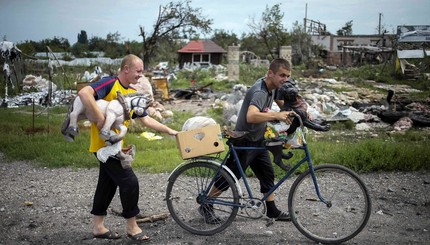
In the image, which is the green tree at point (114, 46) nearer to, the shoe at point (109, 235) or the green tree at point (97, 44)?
the green tree at point (97, 44)

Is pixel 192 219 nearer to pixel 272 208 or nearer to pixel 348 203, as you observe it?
pixel 272 208

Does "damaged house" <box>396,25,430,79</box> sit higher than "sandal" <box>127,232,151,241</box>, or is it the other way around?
"damaged house" <box>396,25,430,79</box>

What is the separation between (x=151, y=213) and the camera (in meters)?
4.92

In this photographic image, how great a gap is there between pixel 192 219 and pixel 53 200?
2027 millimetres

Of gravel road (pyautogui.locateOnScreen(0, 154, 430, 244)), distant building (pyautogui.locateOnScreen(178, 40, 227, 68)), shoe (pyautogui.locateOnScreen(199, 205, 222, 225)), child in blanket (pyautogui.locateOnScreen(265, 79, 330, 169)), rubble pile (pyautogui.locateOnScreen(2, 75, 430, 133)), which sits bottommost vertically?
gravel road (pyautogui.locateOnScreen(0, 154, 430, 244))

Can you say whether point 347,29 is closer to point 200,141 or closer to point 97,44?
point 97,44

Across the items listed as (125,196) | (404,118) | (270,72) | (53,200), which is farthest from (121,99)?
(404,118)

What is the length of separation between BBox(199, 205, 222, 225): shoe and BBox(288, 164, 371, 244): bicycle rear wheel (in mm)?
768

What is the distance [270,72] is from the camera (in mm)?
4059

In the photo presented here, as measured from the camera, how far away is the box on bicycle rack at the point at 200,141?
13.1 ft

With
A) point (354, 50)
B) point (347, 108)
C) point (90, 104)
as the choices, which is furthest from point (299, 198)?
point (354, 50)

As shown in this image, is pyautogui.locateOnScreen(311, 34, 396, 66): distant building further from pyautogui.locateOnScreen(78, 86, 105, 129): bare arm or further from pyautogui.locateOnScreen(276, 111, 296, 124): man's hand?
pyautogui.locateOnScreen(78, 86, 105, 129): bare arm

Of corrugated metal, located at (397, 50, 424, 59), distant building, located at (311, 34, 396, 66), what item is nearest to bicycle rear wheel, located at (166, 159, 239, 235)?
corrugated metal, located at (397, 50, 424, 59)

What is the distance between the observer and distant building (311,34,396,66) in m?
35.3
